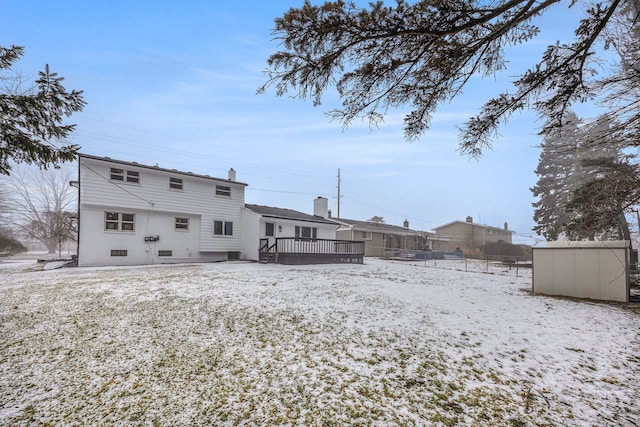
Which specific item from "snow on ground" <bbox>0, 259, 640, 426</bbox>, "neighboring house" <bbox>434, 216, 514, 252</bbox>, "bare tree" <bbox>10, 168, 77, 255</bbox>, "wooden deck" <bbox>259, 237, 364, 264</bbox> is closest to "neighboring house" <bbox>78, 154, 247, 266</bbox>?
"wooden deck" <bbox>259, 237, 364, 264</bbox>

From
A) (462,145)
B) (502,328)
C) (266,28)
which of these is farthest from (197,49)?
(502,328)

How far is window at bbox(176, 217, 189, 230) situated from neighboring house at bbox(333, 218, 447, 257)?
46.9 ft

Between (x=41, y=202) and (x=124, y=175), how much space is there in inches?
1149

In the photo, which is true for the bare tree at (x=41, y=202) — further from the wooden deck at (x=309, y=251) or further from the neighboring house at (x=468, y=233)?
the neighboring house at (x=468, y=233)

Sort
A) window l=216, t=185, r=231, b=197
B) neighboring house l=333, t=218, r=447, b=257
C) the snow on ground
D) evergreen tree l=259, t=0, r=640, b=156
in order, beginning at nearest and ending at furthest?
the snow on ground
evergreen tree l=259, t=0, r=640, b=156
window l=216, t=185, r=231, b=197
neighboring house l=333, t=218, r=447, b=257

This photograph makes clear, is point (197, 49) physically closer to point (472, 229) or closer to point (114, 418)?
point (114, 418)

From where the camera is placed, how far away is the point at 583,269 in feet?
29.8

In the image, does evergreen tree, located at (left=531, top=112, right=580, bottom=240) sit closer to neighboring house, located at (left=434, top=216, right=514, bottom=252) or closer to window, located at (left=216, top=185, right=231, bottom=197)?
neighboring house, located at (left=434, top=216, right=514, bottom=252)

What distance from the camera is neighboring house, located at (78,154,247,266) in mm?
14484

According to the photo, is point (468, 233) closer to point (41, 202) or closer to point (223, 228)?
point (223, 228)

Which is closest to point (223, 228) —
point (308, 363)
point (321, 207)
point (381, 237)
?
point (321, 207)

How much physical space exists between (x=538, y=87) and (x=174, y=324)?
749 cm

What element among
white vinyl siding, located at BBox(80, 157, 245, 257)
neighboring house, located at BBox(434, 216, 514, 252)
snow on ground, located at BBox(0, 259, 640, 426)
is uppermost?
white vinyl siding, located at BBox(80, 157, 245, 257)

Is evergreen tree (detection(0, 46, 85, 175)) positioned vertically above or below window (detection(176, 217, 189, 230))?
above
